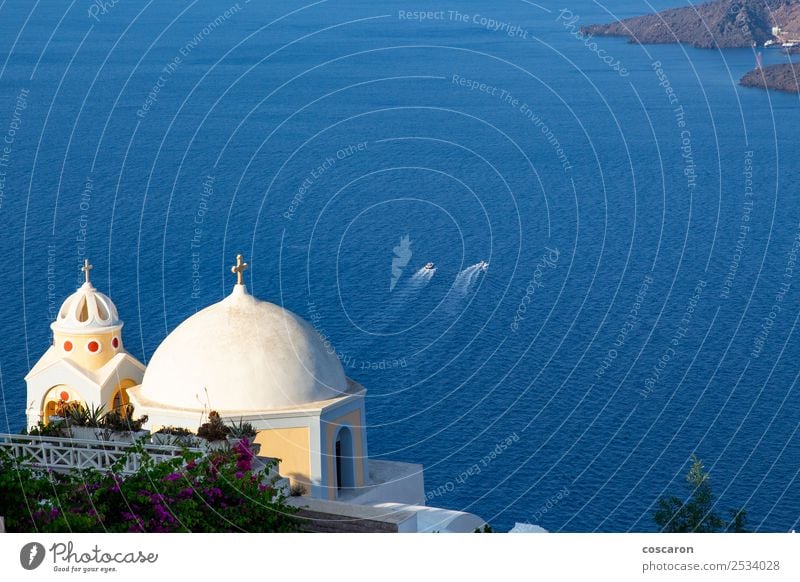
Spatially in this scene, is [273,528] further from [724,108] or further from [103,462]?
[724,108]

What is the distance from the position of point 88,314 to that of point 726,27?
122266mm

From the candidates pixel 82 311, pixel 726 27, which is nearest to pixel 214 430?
pixel 82 311

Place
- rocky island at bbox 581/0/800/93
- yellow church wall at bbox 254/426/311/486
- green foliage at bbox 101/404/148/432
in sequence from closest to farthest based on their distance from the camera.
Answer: green foliage at bbox 101/404/148/432
yellow church wall at bbox 254/426/311/486
rocky island at bbox 581/0/800/93

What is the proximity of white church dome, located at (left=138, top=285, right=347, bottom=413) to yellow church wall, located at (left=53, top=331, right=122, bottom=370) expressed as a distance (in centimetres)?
352

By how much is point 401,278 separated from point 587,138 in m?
30.2

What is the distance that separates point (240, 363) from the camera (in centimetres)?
3016

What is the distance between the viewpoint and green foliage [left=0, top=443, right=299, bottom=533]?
846 inches

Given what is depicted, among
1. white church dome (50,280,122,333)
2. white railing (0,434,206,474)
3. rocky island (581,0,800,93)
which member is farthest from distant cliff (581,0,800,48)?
white railing (0,434,206,474)

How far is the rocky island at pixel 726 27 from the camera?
450 ft

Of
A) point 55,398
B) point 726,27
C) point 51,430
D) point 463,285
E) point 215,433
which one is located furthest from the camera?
point 726,27

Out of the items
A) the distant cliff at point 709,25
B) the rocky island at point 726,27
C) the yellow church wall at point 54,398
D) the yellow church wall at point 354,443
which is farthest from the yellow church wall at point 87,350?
the distant cliff at point 709,25

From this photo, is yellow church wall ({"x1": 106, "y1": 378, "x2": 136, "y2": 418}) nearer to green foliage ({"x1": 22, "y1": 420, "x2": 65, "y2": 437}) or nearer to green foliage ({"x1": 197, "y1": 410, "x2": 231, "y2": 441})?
green foliage ({"x1": 22, "y1": 420, "x2": 65, "y2": 437})

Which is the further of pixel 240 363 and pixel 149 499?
pixel 240 363

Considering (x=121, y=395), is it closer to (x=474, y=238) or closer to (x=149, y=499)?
(x=149, y=499)
